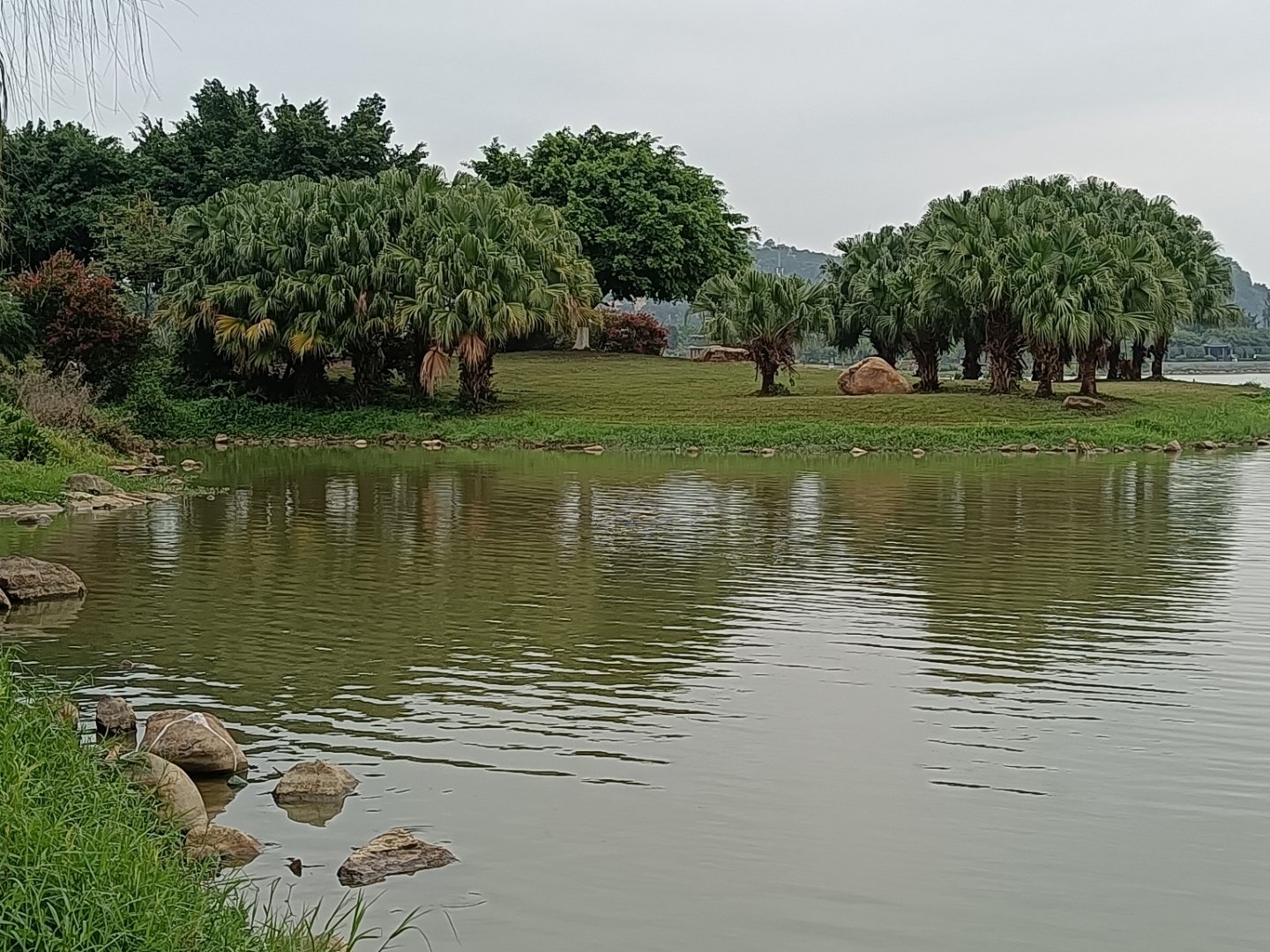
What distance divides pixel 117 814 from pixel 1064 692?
6225 mm

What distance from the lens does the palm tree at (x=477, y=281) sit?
3809 centimetres

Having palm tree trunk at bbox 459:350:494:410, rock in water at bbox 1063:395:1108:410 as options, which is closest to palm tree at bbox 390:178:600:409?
palm tree trunk at bbox 459:350:494:410

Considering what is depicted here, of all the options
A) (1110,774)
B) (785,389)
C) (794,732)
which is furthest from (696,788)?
(785,389)

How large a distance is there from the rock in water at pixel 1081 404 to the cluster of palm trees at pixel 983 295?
0.84 meters

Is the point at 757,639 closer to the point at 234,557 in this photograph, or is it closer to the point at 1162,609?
the point at 1162,609

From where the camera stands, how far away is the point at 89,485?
72.0 ft

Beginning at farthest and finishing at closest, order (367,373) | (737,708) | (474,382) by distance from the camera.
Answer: (367,373)
(474,382)
(737,708)

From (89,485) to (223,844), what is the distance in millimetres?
16485

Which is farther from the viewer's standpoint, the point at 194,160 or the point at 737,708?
the point at 194,160

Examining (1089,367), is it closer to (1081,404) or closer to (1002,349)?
(1081,404)

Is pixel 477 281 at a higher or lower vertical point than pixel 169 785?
higher

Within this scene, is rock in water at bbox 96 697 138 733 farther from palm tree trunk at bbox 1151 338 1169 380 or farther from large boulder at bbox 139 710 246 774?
palm tree trunk at bbox 1151 338 1169 380

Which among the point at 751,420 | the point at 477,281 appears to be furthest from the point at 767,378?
the point at 477,281

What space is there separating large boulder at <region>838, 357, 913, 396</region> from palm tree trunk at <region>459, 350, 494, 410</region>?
1017cm
